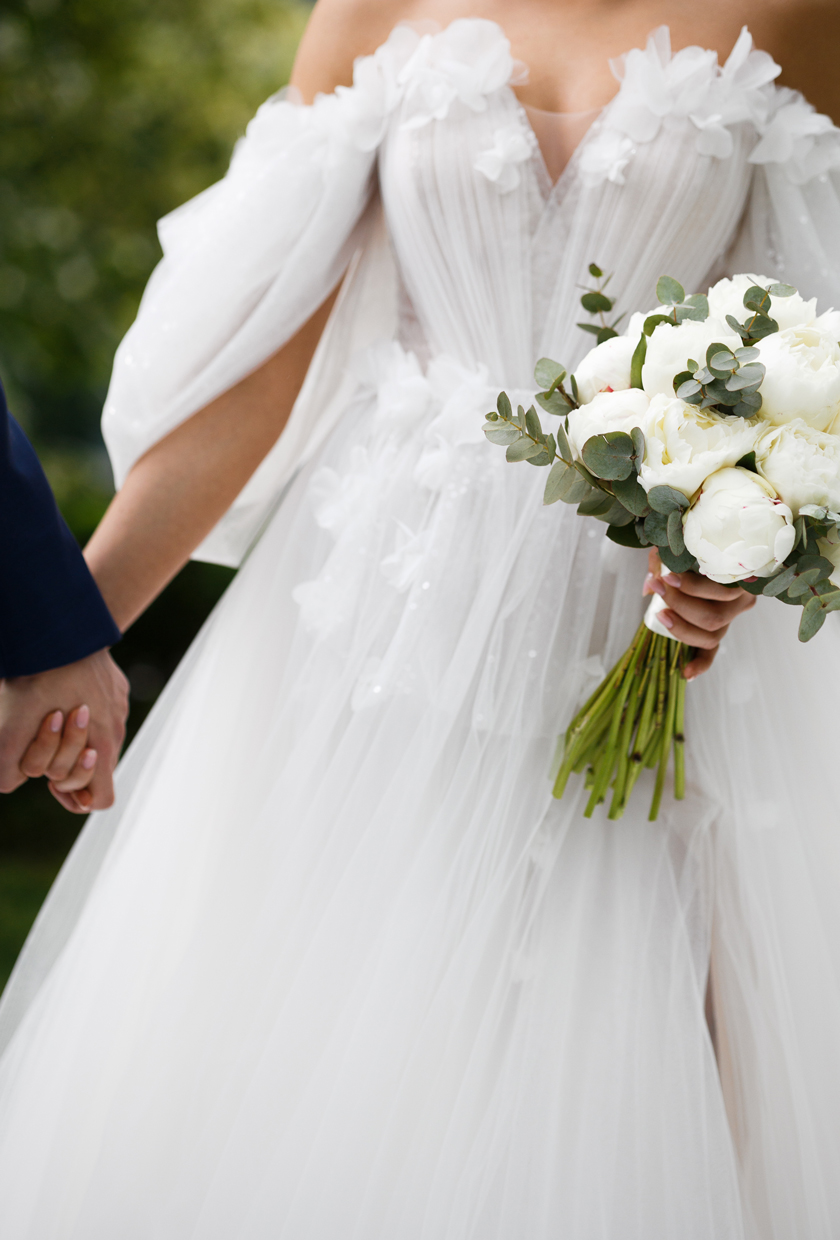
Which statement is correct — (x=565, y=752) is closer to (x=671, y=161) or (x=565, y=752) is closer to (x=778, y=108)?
(x=671, y=161)

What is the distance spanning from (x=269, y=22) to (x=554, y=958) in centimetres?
509

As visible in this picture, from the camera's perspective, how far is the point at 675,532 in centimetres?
90

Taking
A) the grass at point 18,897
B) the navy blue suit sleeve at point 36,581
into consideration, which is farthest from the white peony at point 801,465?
the grass at point 18,897

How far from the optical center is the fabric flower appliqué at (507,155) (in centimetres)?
117

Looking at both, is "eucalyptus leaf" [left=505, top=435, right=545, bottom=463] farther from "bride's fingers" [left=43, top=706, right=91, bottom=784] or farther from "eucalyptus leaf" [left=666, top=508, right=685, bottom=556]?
"bride's fingers" [left=43, top=706, right=91, bottom=784]

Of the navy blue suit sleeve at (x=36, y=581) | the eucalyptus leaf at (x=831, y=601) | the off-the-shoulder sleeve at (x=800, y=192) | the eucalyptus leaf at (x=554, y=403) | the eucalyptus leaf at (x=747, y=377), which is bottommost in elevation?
the navy blue suit sleeve at (x=36, y=581)

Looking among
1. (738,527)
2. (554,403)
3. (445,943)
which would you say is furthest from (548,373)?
(445,943)

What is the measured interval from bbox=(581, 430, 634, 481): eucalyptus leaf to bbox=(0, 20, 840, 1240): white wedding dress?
27 cm

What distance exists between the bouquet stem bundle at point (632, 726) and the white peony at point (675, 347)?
294mm

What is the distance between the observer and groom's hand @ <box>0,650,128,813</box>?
4.19ft

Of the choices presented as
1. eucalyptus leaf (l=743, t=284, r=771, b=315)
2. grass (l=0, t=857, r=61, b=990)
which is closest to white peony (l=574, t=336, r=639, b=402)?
eucalyptus leaf (l=743, t=284, r=771, b=315)

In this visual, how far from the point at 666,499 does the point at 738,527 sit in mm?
69

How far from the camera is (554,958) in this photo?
1.08m

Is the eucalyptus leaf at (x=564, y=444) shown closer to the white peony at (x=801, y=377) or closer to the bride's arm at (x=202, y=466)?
the white peony at (x=801, y=377)
